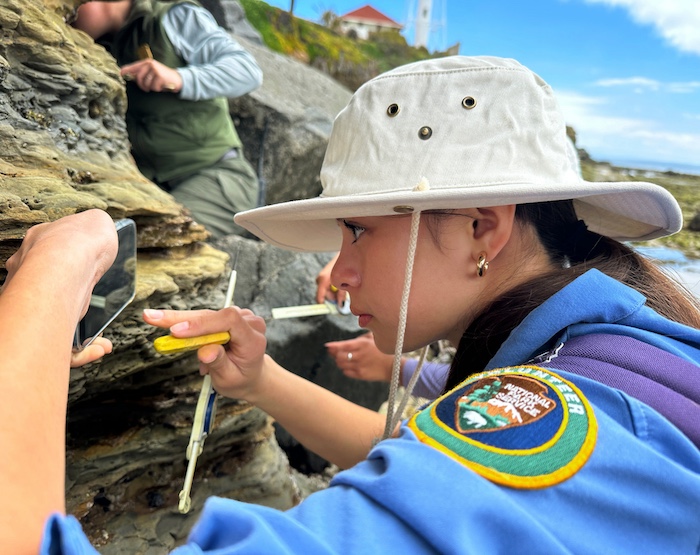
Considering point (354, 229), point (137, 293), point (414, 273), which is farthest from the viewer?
point (137, 293)

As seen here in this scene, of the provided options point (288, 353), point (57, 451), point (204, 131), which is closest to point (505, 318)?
point (57, 451)

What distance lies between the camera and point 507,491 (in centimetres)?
93

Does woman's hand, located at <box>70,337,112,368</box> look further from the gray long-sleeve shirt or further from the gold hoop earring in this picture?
the gray long-sleeve shirt

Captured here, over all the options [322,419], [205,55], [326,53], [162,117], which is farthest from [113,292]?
[326,53]

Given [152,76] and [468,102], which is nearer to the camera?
[468,102]

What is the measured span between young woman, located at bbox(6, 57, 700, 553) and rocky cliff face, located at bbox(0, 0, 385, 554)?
1.37 feet

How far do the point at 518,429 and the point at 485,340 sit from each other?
2.23 ft

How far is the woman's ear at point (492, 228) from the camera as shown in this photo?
1.62m

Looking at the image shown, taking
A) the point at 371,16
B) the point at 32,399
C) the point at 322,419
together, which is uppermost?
the point at 371,16

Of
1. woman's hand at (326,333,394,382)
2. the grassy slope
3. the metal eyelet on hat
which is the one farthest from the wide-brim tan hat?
the grassy slope

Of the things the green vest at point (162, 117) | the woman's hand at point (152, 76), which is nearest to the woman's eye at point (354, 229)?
the woman's hand at point (152, 76)

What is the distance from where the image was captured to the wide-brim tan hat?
1490 millimetres

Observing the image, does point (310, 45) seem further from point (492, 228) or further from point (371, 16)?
point (371, 16)

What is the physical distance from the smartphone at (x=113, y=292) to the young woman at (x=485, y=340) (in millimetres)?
152
